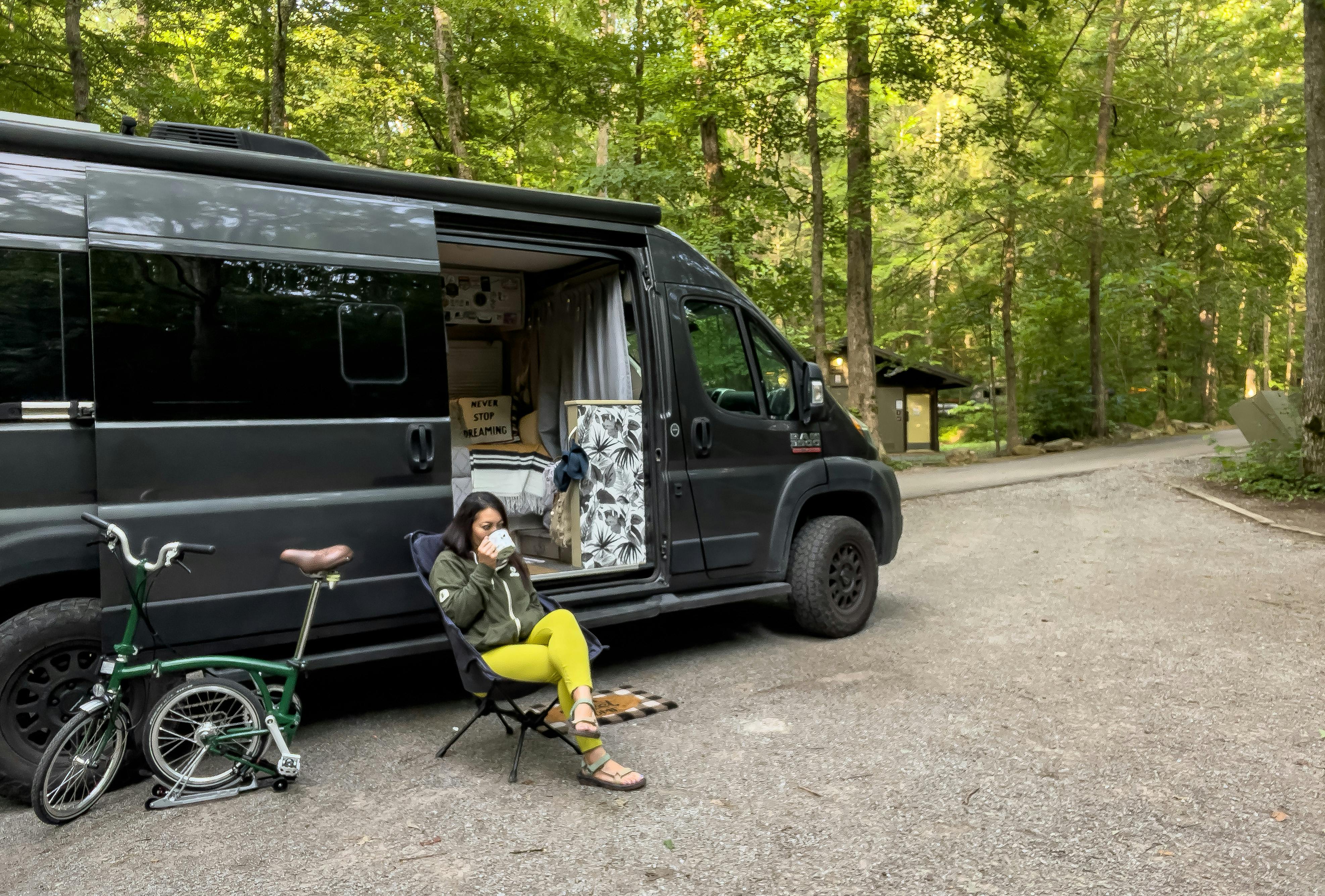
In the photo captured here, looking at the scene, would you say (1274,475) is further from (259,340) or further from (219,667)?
(219,667)

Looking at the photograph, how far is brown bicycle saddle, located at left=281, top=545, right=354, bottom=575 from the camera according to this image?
12.9 ft

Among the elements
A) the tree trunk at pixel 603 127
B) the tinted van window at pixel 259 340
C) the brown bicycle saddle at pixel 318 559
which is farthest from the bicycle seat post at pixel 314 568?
the tree trunk at pixel 603 127

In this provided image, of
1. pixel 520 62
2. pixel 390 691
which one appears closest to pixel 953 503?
pixel 520 62

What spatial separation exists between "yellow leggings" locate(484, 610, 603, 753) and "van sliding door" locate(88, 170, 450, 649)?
0.78 m

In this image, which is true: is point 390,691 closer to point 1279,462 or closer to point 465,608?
point 465,608

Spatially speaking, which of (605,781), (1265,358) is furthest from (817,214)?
(1265,358)

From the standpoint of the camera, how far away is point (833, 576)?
253 inches

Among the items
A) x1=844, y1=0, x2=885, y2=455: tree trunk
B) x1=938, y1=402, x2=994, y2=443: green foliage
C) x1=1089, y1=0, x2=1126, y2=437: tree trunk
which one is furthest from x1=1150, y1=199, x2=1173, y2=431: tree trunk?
x1=844, y1=0, x2=885, y2=455: tree trunk

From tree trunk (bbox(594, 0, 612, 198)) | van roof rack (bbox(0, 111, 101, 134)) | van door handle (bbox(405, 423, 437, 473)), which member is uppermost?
tree trunk (bbox(594, 0, 612, 198))

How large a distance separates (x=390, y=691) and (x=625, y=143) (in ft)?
40.1

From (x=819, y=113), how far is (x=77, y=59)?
10.2 m

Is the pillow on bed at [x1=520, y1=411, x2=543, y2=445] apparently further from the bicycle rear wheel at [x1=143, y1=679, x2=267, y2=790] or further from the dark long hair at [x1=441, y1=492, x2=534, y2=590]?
the bicycle rear wheel at [x1=143, y1=679, x2=267, y2=790]

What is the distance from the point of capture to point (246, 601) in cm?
417

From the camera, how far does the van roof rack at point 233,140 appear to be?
4383 millimetres
